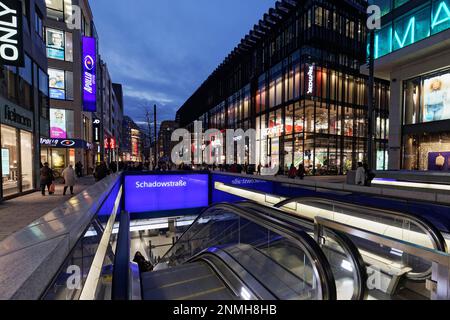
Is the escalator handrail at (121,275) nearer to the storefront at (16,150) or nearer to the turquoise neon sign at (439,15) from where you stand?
the storefront at (16,150)

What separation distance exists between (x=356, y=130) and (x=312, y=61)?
36.1 ft

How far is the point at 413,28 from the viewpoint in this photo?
661 inches

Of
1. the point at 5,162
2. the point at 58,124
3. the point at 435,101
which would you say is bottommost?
the point at 5,162

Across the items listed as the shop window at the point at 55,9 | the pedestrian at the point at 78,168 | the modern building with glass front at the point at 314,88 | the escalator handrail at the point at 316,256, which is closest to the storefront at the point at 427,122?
the modern building with glass front at the point at 314,88

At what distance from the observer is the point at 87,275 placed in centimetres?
240

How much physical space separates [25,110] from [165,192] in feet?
28.4

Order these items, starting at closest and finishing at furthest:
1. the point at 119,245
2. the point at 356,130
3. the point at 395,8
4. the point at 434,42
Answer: the point at 119,245 → the point at 434,42 → the point at 395,8 → the point at 356,130

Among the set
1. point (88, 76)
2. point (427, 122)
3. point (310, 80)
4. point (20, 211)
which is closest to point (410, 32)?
point (427, 122)

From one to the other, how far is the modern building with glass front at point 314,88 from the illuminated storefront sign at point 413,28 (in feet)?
24.9

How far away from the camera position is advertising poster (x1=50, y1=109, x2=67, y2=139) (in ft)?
78.7

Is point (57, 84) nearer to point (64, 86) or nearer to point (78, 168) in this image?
point (64, 86)

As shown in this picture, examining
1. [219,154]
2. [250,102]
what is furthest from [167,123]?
[250,102]

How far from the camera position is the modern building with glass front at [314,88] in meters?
26.7
